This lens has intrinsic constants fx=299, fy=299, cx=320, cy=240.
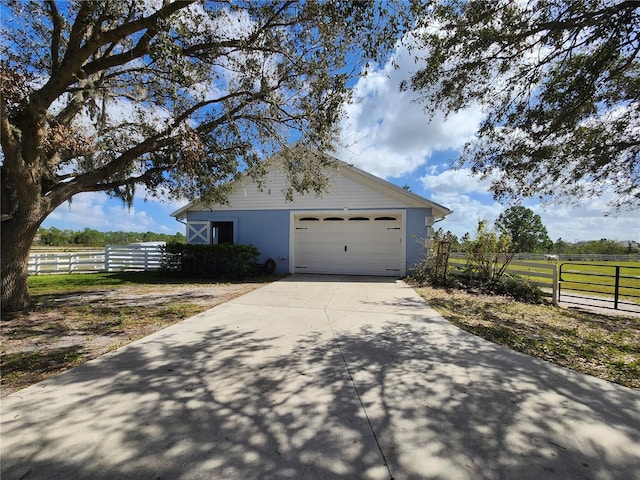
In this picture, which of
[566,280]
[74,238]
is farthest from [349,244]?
[74,238]

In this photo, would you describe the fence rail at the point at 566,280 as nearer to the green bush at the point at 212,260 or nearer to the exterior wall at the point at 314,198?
the exterior wall at the point at 314,198

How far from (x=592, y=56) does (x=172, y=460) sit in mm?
7758

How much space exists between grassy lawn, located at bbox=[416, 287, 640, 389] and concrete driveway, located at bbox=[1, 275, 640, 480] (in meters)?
0.52

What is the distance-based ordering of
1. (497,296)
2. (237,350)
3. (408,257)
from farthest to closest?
(408,257) < (497,296) < (237,350)

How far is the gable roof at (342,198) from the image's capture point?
11148 millimetres

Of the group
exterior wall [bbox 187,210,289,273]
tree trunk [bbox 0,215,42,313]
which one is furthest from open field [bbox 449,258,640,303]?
tree trunk [bbox 0,215,42,313]

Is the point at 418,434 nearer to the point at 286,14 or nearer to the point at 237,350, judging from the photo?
the point at 237,350

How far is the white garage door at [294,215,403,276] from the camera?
11.9 meters

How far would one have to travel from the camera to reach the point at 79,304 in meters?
6.45

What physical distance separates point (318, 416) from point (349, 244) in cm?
993

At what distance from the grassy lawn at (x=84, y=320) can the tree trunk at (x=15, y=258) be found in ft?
1.15

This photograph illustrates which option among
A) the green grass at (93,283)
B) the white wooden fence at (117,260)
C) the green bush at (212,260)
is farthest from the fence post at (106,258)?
the green bush at (212,260)

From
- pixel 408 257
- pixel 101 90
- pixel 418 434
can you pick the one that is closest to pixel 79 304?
pixel 101 90

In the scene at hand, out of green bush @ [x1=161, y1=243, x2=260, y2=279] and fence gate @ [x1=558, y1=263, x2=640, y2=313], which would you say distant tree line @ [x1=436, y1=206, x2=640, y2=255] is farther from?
green bush @ [x1=161, y1=243, x2=260, y2=279]
